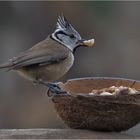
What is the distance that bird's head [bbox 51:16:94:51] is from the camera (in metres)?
5.43

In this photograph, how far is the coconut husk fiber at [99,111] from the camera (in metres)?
4.43

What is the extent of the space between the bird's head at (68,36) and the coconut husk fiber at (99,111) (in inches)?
35.3

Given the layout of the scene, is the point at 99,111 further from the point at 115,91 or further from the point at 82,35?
the point at 82,35

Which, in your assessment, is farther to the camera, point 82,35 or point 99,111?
point 82,35

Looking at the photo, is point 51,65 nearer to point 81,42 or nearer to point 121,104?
point 81,42

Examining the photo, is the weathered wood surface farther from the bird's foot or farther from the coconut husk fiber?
the bird's foot

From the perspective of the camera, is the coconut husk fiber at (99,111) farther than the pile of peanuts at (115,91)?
No

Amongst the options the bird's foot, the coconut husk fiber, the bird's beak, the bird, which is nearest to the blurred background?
the bird's beak

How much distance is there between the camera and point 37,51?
17.3ft

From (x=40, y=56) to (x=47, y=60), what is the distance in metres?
0.07

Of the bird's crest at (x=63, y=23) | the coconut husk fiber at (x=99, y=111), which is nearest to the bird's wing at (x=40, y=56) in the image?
the bird's crest at (x=63, y=23)

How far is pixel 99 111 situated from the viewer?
4.49 meters

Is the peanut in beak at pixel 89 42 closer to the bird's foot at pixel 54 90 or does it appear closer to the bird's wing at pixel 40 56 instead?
the bird's wing at pixel 40 56

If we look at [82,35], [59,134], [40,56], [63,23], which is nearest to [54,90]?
[59,134]
